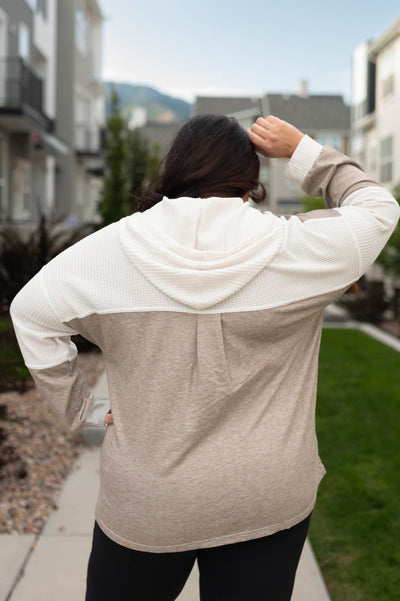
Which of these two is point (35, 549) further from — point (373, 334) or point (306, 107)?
point (306, 107)

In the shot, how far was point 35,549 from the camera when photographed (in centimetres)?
331

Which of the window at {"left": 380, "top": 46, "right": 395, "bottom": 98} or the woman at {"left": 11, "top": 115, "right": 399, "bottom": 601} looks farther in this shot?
the window at {"left": 380, "top": 46, "right": 395, "bottom": 98}

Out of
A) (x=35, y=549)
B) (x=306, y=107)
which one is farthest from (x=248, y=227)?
(x=306, y=107)

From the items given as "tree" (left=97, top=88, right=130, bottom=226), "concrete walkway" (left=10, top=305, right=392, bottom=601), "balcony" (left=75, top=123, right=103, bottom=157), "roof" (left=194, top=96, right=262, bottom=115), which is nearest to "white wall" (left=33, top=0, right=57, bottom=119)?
"balcony" (left=75, top=123, right=103, bottom=157)

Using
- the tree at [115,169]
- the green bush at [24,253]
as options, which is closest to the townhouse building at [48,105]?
the tree at [115,169]

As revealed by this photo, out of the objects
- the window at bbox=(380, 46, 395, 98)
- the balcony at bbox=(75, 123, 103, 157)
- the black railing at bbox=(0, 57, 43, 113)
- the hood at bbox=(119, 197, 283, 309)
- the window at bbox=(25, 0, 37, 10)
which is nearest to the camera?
the hood at bbox=(119, 197, 283, 309)

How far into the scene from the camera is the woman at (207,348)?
4.37 feet

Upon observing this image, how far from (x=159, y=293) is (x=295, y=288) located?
0.29 m

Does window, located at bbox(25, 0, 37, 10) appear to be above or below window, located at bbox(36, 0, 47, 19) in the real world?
below

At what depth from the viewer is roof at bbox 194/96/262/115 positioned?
4566cm

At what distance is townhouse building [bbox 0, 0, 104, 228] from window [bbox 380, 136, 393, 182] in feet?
40.6

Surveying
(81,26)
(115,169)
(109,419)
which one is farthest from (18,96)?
(109,419)

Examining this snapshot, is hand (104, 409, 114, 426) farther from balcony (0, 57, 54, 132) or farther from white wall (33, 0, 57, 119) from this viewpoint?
white wall (33, 0, 57, 119)

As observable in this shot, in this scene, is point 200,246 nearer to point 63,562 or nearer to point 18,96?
point 63,562
